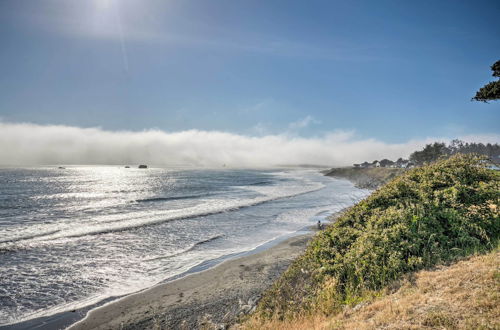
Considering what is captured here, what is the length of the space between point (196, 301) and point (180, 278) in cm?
284

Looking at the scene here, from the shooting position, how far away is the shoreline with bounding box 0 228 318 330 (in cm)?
844

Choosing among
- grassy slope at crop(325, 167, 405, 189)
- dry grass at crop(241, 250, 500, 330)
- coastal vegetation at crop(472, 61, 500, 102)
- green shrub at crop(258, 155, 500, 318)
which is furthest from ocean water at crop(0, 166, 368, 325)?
grassy slope at crop(325, 167, 405, 189)

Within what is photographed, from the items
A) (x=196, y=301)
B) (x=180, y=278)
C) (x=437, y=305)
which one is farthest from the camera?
(x=180, y=278)

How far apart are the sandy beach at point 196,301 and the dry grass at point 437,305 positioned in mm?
2563

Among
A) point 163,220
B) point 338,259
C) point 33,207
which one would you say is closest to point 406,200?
point 338,259

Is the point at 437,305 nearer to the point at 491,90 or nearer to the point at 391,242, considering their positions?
the point at 391,242

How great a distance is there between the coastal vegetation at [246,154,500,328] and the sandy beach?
1.72 metres

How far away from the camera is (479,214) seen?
8.11 meters

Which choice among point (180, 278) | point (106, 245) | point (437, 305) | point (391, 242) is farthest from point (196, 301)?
point (106, 245)

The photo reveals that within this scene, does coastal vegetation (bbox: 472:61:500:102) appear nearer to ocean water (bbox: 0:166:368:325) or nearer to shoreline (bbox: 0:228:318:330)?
ocean water (bbox: 0:166:368:325)

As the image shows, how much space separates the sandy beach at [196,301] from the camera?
8.16 m

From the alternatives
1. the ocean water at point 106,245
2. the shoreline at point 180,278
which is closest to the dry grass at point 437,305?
the shoreline at point 180,278

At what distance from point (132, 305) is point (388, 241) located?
366 inches

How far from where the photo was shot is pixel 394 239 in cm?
737
